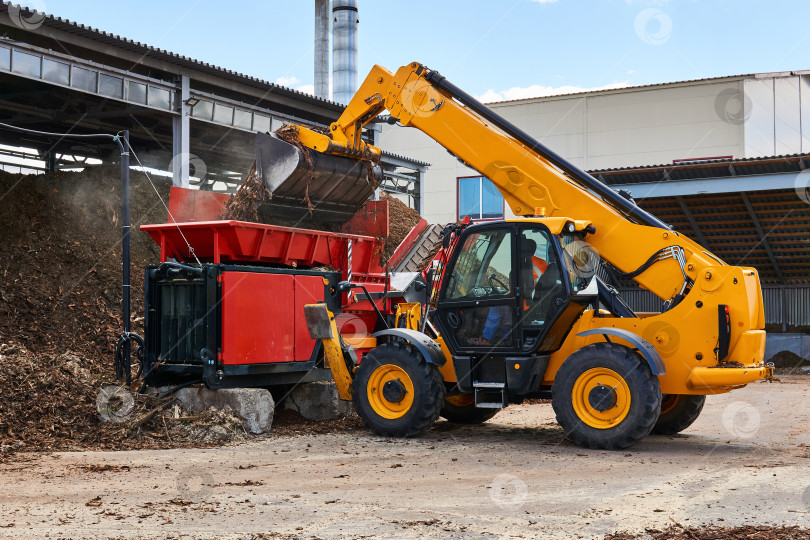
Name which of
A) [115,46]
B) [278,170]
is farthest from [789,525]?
[115,46]

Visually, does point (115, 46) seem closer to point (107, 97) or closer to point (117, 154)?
point (107, 97)

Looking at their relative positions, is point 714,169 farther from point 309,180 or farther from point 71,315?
point 71,315

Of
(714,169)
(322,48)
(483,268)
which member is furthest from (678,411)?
(322,48)

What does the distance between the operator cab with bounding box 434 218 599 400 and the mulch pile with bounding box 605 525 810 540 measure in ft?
12.0

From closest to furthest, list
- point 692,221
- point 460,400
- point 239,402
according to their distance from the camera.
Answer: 1. point 239,402
2. point 460,400
3. point 692,221

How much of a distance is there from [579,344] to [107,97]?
12.3 meters

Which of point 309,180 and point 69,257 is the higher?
point 309,180

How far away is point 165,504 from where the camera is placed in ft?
19.8

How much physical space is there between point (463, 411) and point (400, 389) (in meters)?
1.60

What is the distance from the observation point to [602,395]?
829 cm

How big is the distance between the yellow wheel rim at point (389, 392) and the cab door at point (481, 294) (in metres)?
0.63

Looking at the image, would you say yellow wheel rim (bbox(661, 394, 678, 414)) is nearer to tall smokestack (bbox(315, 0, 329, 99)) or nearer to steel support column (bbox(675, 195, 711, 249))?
steel support column (bbox(675, 195, 711, 249))

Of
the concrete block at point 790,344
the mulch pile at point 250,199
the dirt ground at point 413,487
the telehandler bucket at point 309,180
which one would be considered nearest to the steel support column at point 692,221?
the concrete block at point 790,344

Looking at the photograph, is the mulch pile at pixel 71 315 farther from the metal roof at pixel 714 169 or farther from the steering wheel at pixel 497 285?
the metal roof at pixel 714 169
